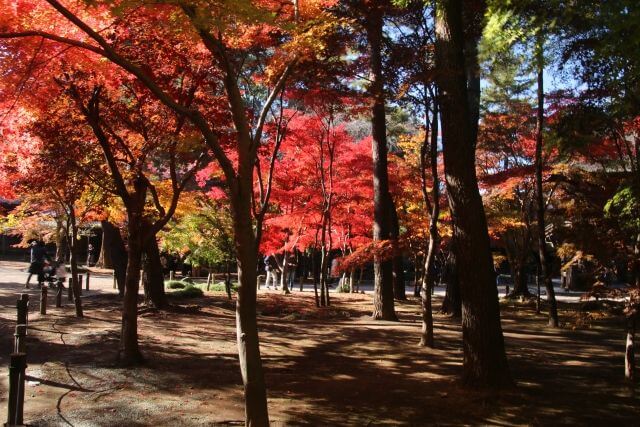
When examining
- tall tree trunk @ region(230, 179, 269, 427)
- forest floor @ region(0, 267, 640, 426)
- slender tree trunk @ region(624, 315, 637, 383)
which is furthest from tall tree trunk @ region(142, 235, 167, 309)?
slender tree trunk @ region(624, 315, 637, 383)

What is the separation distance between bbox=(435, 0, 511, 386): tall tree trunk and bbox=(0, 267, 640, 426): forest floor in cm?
43

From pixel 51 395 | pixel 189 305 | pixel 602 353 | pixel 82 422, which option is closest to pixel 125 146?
pixel 51 395

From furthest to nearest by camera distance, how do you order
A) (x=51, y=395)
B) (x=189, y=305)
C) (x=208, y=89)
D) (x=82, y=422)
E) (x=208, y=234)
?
(x=208, y=234) < (x=189, y=305) < (x=208, y=89) < (x=51, y=395) < (x=82, y=422)

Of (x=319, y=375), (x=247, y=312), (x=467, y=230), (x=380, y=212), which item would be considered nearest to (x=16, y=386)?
(x=247, y=312)

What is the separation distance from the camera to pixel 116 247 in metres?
15.0

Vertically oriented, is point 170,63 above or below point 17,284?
above

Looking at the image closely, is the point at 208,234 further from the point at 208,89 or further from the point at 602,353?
the point at 602,353

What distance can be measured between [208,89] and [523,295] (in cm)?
1511

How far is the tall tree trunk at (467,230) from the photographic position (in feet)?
23.3

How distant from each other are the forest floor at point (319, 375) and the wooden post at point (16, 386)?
940mm

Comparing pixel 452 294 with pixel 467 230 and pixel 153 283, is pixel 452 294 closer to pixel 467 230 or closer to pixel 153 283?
pixel 467 230

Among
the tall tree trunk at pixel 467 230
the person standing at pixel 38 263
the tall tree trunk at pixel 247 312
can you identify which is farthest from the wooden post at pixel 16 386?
the person standing at pixel 38 263

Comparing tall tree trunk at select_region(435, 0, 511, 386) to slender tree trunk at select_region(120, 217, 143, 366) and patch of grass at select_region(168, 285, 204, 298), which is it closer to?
slender tree trunk at select_region(120, 217, 143, 366)

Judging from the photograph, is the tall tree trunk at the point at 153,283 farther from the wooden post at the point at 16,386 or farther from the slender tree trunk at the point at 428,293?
the wooden post at the point at 16,386
